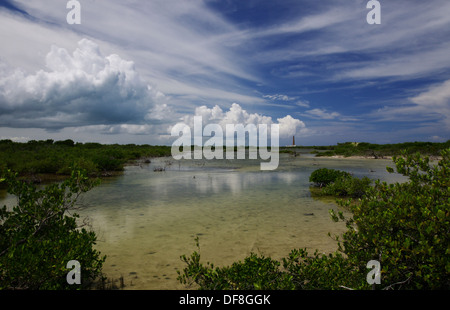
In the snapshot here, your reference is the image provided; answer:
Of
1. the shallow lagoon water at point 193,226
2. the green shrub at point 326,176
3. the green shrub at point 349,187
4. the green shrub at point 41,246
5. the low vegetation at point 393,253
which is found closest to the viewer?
the low vegetation at point 393,253

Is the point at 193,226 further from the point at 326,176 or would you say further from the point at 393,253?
the point at 326,176

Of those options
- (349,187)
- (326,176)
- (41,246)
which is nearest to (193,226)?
(41,246)

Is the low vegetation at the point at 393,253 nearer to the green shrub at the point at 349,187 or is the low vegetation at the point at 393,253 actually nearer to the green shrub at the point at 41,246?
the green shrub at the point at 41,246

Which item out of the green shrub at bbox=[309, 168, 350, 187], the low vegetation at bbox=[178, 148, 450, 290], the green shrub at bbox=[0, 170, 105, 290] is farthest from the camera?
the green shrub at bbox=[309, 168, 350, 187]

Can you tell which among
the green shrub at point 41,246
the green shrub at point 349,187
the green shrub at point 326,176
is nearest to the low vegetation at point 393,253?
the green shrub at point 41,246

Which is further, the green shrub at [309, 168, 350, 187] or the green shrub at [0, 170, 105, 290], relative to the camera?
the green shrub at [309, 168, 350, 187]

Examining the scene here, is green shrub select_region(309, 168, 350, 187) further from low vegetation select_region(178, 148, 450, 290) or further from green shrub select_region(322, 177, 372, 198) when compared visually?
low vegetation select_region(178, 148, 450, 290)

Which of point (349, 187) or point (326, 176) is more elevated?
point (326, 176)

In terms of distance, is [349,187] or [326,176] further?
[326,176]

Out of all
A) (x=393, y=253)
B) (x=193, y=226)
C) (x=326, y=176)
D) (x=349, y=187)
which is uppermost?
(x=393, y=253)

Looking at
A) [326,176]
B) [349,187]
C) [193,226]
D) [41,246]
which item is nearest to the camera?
[41,246]

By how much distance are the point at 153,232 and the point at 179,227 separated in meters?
0.99

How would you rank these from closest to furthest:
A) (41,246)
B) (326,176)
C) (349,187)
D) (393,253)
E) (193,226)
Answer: (393,253) → (41,246) → (193,226) → (349,187) → (326,176)

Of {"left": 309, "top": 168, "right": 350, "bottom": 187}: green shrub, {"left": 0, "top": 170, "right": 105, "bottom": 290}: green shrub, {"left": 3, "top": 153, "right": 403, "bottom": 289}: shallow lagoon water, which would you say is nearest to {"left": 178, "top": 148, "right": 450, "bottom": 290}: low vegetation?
{"left": 3, "top": 153, "right": 403, "bottom": 289}: shallow lagoon water
